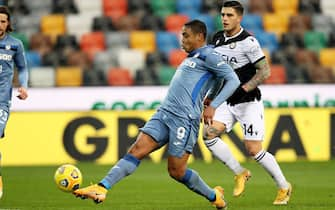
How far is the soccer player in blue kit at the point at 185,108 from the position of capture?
357 inches

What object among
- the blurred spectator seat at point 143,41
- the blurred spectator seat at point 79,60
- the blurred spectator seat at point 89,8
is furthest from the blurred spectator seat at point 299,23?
the blurred spectator seat at point 79,60

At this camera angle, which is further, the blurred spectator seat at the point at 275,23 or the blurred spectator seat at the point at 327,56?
the blurred spectator seat at the point at 275,23

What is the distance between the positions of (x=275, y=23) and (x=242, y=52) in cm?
1155

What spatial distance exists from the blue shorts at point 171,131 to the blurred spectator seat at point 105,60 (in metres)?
11.2

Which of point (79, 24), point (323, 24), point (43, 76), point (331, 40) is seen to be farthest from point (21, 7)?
point (331, 40)

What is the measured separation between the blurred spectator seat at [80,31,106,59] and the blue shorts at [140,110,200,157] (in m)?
12.0

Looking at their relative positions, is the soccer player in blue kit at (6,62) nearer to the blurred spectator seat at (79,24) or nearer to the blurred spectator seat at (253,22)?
the blurred spectator seat at (79,24)

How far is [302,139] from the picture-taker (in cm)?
1750

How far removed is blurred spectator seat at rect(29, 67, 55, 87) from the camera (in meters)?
19.3

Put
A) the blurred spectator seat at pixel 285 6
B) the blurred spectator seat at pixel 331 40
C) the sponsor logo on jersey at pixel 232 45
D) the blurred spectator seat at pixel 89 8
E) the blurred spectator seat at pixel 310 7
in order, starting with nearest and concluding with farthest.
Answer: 1. the sponsor logo on jersey at pixel 232 45
2. the blurred spectator seat at pixel 331 40
3. the blurred spectator seat at pixel 89 8
4. the blurred spectator seat at pixel 310 7
5. the blurred spectator seat at pixel 285 6

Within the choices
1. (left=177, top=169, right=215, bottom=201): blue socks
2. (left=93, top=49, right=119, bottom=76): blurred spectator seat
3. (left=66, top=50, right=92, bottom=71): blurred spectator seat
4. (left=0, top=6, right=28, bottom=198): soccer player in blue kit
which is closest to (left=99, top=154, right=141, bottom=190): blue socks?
(left=177, top=169, right=215, bottom=201): blue socks

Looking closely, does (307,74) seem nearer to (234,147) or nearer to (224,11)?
(234,147)

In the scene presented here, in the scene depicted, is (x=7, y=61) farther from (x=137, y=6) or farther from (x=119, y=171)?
(x=137, y=6)

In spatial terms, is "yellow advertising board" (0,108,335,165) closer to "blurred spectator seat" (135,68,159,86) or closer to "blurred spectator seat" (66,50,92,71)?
"blurred spectator seat" (135,68,159,86)
